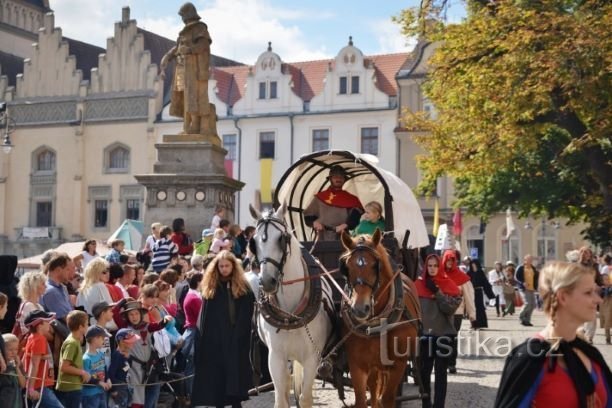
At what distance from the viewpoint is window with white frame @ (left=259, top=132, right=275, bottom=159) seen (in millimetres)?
59625

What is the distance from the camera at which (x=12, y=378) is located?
28.2 ft

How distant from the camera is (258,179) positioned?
5959 centimetres

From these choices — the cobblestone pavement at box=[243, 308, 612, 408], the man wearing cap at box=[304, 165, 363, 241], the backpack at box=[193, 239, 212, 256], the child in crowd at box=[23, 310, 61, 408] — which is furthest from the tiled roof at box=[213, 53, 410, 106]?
the child in crowd at box=[23, 310, 61, 408]

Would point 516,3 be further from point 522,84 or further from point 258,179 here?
point 258,179

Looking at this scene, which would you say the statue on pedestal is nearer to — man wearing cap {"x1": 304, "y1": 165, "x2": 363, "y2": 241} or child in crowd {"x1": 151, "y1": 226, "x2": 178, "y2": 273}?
child in crowd {"x1": 151, "y1": 226, "x2": 178, "y2": 273}

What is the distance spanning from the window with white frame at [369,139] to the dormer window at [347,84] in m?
2.32

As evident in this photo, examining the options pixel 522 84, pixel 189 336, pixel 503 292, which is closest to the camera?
pixel 189 336

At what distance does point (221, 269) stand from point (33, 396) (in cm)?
243

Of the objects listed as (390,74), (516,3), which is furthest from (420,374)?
(390,74)

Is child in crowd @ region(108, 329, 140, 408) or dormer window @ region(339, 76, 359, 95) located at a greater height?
dormer window @ region(339, 76, 359, 95)

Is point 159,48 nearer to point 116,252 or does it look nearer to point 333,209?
point 116,252

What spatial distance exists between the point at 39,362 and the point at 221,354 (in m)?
2.14

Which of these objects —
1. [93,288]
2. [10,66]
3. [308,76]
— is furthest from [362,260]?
[10,66]

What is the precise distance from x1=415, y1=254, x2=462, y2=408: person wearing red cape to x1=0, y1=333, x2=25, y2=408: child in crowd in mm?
4533
